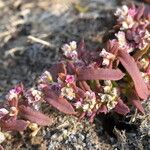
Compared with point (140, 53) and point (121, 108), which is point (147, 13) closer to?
point (140, 53)

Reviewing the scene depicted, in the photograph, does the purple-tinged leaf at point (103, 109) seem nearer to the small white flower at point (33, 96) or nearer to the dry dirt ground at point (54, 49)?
the dry dirt ground at point (54, 49)

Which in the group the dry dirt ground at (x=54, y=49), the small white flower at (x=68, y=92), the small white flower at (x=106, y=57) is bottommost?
the dry dirt ground at (x=54, y=49)

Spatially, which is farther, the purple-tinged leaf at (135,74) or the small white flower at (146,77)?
the small white flower at (146,77)

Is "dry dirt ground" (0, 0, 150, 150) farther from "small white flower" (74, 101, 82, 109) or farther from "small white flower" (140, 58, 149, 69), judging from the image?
"small white flower" (140, 58, 149, 69)

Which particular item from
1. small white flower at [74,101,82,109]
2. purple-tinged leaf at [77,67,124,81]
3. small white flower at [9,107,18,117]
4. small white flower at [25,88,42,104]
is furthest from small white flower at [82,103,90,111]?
small white flower at [9,107,18,117]

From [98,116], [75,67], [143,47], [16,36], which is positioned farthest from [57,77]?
[16,36]

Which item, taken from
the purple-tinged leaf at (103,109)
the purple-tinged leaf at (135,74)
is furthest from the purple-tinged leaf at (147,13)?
the purple-tinged leaf at (103,109)

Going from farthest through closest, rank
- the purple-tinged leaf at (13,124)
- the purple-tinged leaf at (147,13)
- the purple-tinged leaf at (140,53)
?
the purple-tinged leaf at (147,13)
the purple-tinged leaf at (140,53)
the purple-tinged leaf at (13,124)

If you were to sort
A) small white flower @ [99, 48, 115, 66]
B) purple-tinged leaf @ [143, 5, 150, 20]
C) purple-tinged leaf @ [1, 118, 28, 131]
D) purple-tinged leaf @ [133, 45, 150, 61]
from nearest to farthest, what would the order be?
purple-tinged leaf @ [1, 118, 28, 131] → small white flower @ [99, 48, 115, 66] → purple-tinged leaf @ [133, 45, 150, 61] → purple-tinged leaf @ [143, 5, 150, 20]
